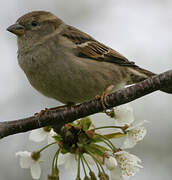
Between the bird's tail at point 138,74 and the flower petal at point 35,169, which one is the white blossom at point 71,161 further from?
the bird's tail at point 138,74

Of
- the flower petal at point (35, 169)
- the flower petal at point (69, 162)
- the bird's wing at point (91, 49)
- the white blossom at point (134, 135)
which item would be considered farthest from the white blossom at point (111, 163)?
the bird's wing at point (91, 49)

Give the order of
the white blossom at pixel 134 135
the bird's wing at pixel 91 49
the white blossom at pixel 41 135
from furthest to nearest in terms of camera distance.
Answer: the bird's wing at pixel 91 49 < the white blossom at pixel 41 135 < the white blossom at pixel 134 135

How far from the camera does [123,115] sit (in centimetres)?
279

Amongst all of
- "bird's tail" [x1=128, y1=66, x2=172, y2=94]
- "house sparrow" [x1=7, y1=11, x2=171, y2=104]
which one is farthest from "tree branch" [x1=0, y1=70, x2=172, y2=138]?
"bird's tail" [x1=128, y1=66, x2=172, y2=94]

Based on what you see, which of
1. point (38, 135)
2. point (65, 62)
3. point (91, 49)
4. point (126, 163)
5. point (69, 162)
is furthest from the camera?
point (91, 49)

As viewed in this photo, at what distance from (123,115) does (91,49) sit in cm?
145

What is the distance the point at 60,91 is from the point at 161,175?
2.12 metres

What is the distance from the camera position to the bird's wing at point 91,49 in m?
4.03

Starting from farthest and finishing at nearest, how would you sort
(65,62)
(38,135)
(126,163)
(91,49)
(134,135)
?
(91,49), (65,62), (38,135), (134,135), (126,163)

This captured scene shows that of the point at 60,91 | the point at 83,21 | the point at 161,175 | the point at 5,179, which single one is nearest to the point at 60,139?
the point at 60,91

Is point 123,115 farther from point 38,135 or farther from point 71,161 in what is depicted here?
point 38,135

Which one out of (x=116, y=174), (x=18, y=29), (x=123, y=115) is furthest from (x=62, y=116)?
(x=18, y=29)

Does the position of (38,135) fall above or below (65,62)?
below

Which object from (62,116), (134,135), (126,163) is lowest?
(126,163)
